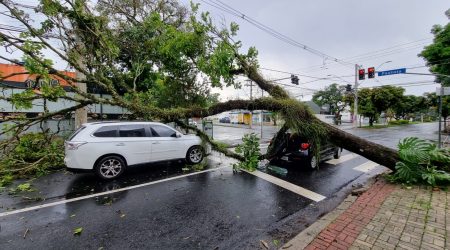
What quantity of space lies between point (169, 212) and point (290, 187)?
3.21 metres

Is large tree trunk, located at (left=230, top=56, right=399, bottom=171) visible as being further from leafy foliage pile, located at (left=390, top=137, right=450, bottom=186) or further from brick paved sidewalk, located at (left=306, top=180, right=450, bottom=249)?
brick paved sidewalk, located at (left=306, top=180, right=450, bottom=249)

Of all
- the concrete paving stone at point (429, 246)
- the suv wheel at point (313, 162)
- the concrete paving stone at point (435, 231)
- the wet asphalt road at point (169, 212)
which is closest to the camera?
the concrete paving stone at point (429, 246)

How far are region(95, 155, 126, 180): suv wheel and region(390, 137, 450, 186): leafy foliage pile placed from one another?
25.2ft

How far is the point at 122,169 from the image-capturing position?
6551 millimetres

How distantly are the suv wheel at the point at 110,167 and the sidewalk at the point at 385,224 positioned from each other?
528cm

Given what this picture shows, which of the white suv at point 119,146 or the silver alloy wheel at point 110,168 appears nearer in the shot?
the white suv at point 119,146

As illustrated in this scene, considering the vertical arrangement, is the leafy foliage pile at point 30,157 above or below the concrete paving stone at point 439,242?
above

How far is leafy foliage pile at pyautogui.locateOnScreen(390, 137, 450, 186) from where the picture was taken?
5484 millimetres


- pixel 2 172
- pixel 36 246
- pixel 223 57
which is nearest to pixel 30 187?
pixel 2 172

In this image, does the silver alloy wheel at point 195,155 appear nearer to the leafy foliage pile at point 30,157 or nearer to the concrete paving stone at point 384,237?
the leafy foliage pile at point 30,157

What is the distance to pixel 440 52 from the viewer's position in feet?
58.6

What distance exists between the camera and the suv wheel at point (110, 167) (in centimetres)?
618

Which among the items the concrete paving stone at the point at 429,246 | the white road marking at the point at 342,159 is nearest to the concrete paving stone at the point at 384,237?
the concrete paving stone at the point at 429,246

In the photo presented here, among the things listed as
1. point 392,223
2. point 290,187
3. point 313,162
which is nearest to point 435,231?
point 392,223
